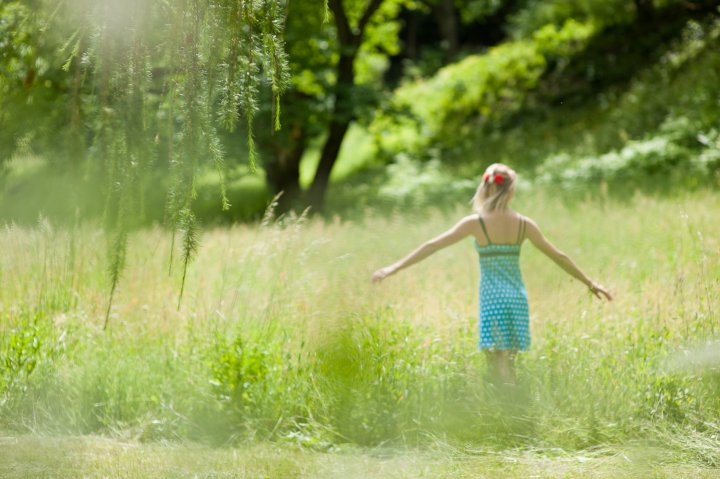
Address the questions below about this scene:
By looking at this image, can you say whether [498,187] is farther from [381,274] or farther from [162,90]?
[162,90]

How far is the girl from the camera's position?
5293 millimetres

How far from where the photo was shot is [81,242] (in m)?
6.91

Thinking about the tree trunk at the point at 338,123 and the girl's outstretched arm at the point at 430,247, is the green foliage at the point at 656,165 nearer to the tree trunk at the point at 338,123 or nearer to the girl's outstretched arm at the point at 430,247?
the tree trunk at the point at 338,123

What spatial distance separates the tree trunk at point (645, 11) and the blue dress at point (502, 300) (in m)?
17.2

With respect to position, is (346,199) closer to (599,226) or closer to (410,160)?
(410,160)

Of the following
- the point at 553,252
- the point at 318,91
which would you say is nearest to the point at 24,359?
the point at 553,252

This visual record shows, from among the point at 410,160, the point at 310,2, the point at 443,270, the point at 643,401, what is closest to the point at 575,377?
the point at 643,401

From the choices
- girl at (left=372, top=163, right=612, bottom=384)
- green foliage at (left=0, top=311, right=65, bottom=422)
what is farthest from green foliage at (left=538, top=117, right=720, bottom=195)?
green foliage at (left=0, top=311, right=65, bottom=422)

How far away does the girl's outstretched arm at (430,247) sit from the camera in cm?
517

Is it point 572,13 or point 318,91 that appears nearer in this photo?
point 318,91

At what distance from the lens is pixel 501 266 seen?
17.6 feet

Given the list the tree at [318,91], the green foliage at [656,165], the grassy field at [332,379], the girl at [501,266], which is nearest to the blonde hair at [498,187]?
the girl at [501,266]

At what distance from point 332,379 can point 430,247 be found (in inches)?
40.7

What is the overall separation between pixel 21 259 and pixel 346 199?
11864 mm
